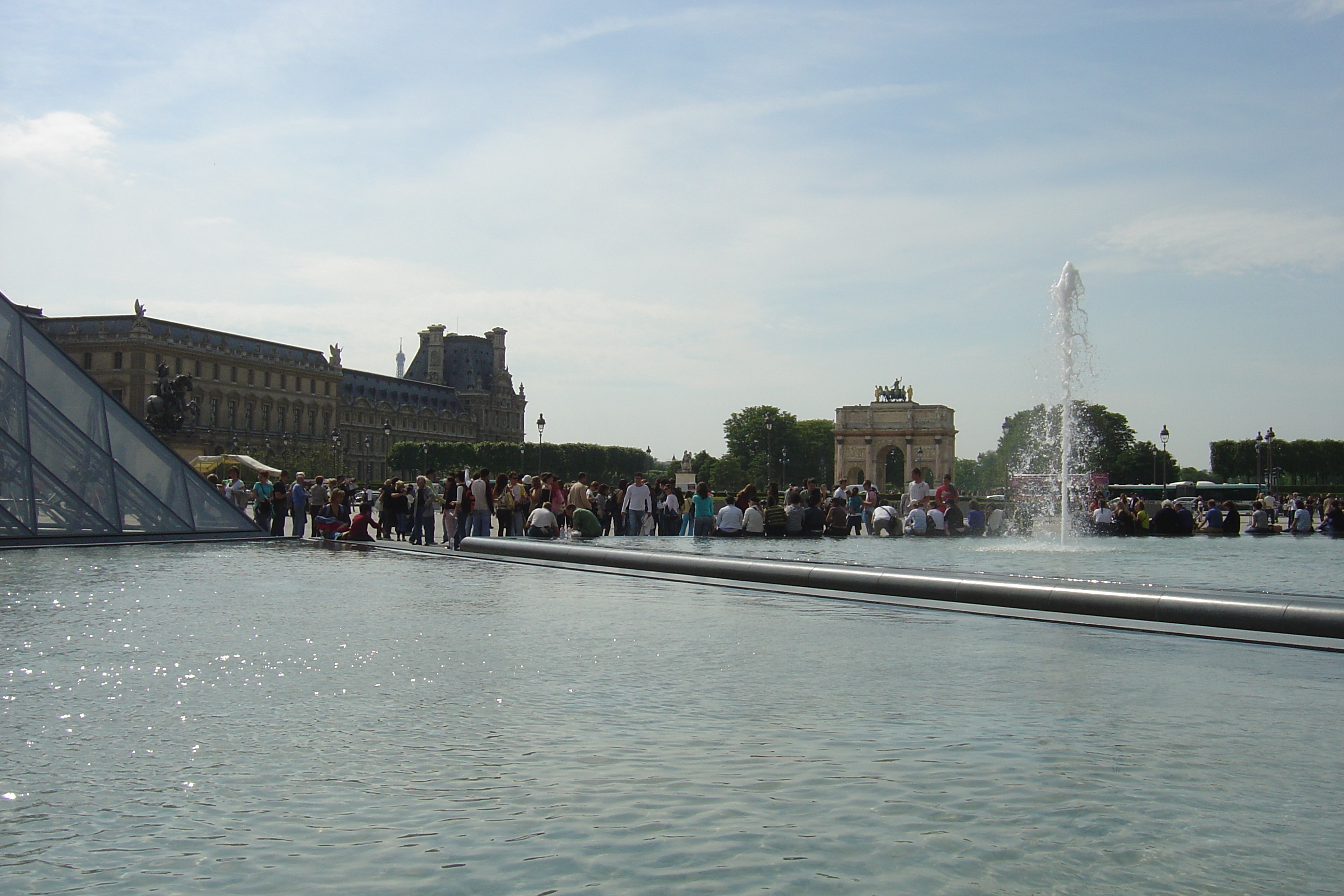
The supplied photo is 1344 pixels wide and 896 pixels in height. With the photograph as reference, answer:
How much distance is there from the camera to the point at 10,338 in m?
16.5

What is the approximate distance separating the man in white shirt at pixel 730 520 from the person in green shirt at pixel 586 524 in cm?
185

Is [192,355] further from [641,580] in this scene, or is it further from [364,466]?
[641,580]

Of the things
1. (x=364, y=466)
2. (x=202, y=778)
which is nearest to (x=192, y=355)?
(x=364, y=466)

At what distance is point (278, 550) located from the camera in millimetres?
16031

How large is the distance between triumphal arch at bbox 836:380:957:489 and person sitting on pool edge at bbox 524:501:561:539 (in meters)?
56.2

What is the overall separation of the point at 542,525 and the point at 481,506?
1120mm

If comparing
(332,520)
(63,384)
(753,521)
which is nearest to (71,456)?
(63,384)

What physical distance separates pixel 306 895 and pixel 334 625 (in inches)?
202

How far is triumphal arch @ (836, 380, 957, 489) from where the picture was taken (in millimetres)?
72750

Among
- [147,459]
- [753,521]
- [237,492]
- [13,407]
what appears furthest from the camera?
[237,492]

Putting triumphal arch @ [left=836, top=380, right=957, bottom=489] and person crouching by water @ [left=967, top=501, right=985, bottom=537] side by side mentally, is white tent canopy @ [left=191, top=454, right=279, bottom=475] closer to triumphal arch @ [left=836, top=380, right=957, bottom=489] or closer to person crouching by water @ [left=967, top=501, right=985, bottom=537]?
person crouching by water @ [left=967, top=501, right=985, bottom=537]

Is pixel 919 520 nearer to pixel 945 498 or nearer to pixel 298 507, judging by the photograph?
pixel 945 498

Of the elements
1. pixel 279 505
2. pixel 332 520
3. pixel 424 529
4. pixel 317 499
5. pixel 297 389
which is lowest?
pixel 424 529

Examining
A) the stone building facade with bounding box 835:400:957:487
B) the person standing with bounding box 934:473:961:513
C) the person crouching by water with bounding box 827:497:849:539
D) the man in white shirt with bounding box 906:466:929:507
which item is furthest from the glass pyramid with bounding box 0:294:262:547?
the stone building facade with bounding box 835:400:957:487
